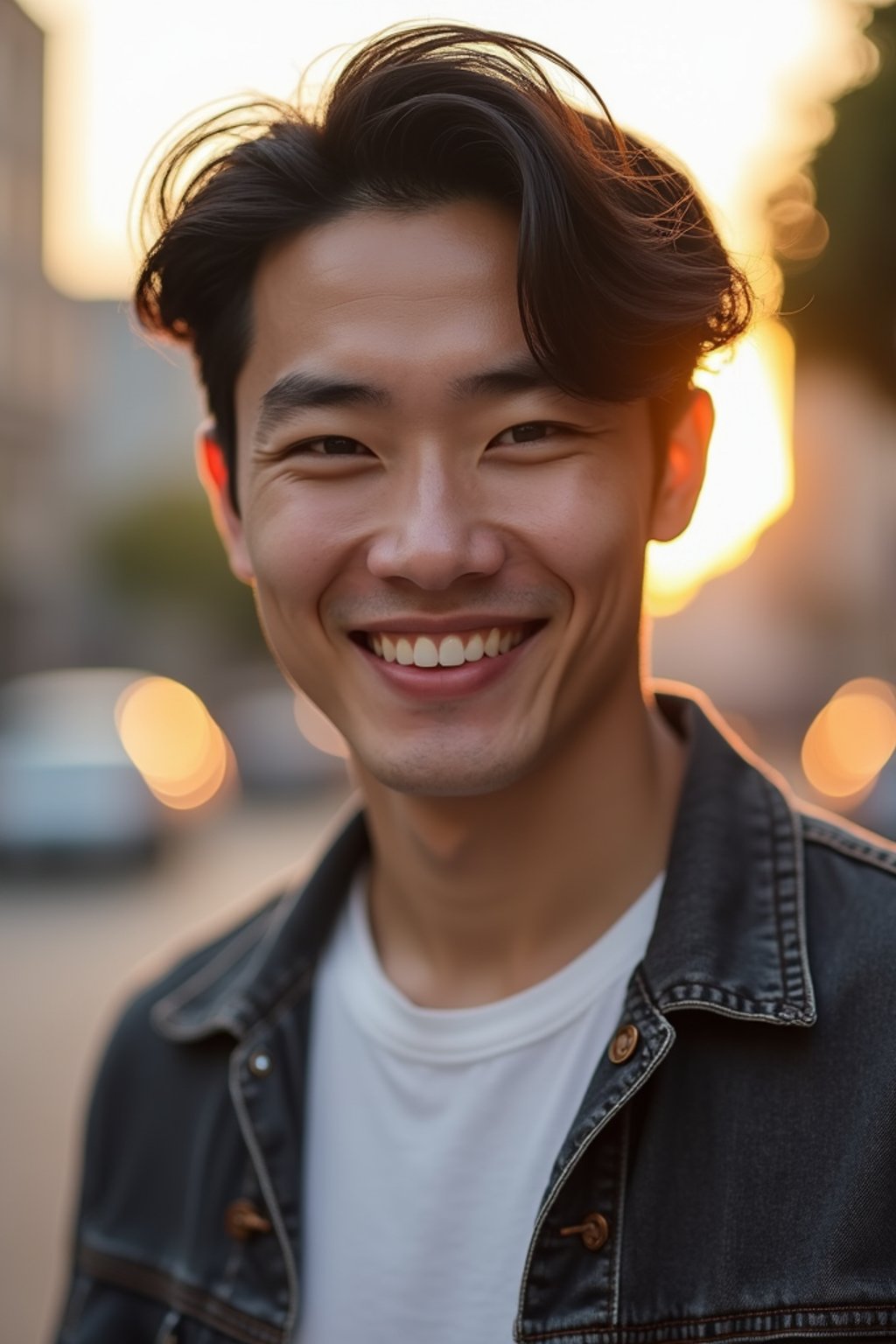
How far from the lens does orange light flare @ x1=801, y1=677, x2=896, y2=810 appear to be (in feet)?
51.8

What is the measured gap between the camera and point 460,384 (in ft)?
7.22

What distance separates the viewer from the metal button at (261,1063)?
8.69 feet

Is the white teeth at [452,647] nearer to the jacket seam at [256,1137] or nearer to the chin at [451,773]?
the chin at [451,773]

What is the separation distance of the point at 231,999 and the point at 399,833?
0.49 meters

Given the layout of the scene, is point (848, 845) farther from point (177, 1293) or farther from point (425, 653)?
point (177, 1293)

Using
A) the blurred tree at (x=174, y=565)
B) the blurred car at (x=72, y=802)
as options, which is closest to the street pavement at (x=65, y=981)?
the blurred car at (x=72, y=802)

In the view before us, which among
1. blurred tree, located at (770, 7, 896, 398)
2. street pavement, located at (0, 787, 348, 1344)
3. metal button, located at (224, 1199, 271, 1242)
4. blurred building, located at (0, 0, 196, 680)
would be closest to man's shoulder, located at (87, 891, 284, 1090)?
street pavement, located at (0, 787, 348, 1344)

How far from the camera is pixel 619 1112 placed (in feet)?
7.22

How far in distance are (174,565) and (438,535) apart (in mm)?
54087

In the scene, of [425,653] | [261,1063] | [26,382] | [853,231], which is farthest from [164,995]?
[26,382]

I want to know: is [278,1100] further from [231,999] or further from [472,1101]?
[472,1101]

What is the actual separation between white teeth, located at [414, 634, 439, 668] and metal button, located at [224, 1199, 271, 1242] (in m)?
1.00

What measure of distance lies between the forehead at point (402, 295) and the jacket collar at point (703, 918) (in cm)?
83

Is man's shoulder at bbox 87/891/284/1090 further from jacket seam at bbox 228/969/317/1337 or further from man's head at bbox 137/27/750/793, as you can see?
man's head at bbox 137/27/750/793
